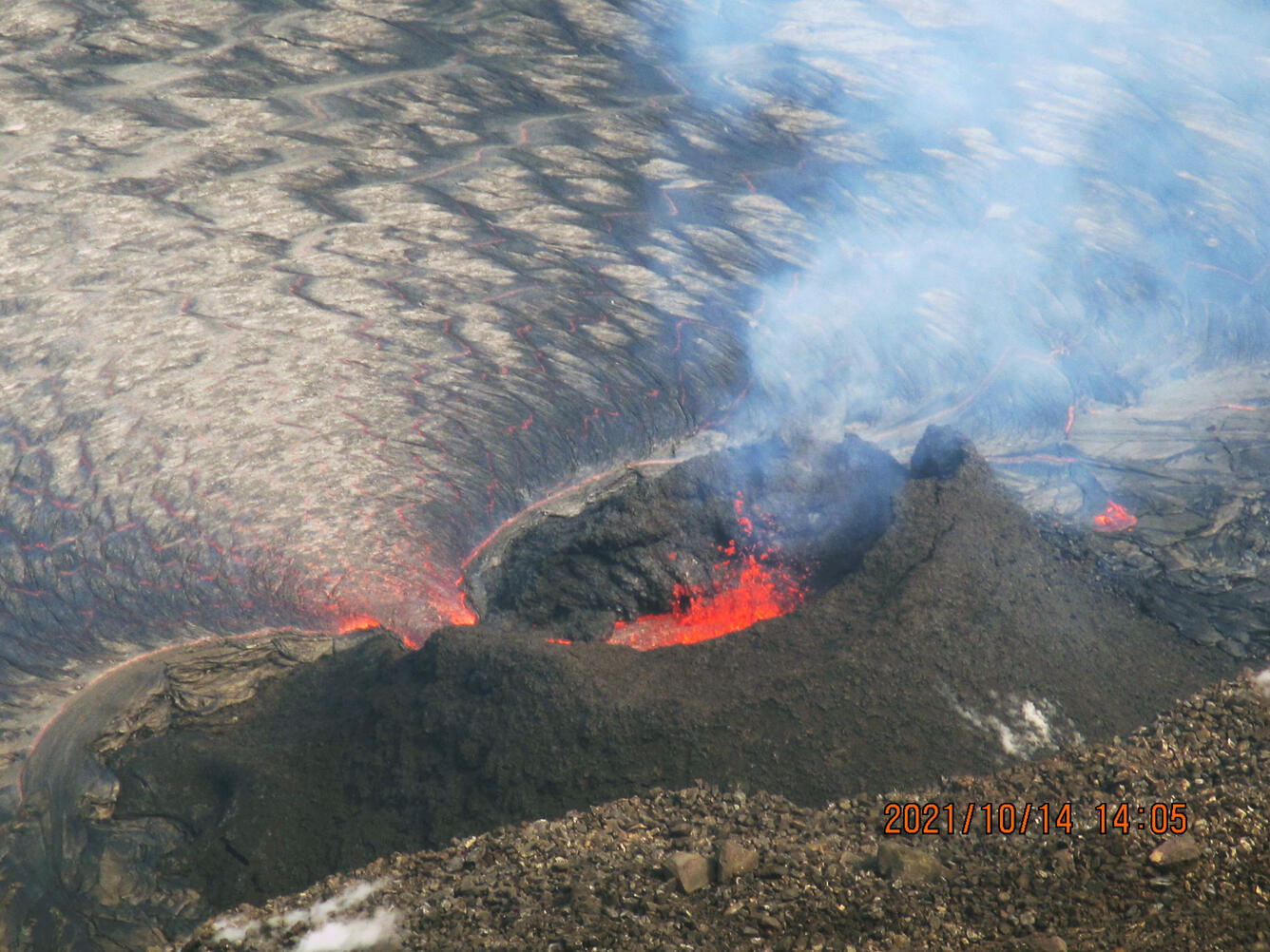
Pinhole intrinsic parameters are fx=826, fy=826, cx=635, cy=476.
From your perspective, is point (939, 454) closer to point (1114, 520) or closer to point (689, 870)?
point (1114, 520)

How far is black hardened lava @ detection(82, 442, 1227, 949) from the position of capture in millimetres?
4609

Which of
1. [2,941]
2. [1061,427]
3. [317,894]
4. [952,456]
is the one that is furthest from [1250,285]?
[2,941]

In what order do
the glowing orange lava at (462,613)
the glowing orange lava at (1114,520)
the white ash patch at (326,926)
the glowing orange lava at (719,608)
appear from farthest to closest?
the glowing orange lava at (462,613), the glowing orange lava at (719,608), the glowing orange lava at (1114,520), the white ash patch at (326,926)

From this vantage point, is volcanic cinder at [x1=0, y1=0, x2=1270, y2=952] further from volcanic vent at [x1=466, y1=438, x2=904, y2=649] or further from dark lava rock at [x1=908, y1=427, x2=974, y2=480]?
dark lava rock at [x1=908, y1=427, x2=974, y2=480]

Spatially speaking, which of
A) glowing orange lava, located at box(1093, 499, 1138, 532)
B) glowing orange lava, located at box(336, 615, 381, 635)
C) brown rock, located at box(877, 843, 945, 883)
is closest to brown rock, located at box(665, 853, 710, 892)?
brown rock, located at box(877, 843, 945, 883)

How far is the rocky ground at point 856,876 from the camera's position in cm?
306

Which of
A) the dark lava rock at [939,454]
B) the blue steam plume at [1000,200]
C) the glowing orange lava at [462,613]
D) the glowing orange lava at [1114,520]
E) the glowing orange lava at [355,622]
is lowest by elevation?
the glowing orange lava at [355,622]

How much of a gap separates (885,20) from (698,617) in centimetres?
489

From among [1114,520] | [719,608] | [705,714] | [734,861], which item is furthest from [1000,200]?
[734,861]

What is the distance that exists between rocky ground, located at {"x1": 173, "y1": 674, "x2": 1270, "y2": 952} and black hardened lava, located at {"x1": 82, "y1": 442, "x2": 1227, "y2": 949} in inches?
9.7

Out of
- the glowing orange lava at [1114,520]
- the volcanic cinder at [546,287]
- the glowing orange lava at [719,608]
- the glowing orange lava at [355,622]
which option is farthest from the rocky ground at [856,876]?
the glowing orange lava at [355,622]

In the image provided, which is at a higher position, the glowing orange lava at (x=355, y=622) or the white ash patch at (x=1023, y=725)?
the white ash patch at (x=1023, y=725)
